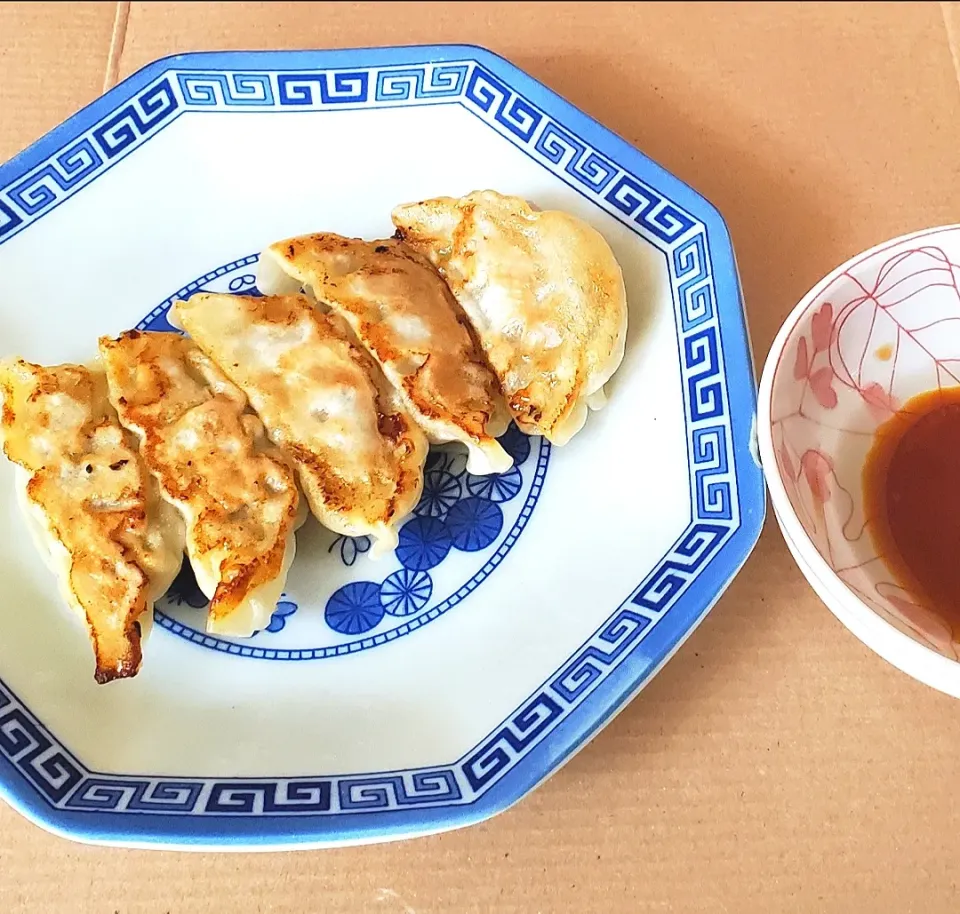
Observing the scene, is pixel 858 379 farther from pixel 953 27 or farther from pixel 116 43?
pixel 116 43

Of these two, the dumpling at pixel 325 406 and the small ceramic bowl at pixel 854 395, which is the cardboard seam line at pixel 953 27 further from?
the dumpling at pixel 325 406

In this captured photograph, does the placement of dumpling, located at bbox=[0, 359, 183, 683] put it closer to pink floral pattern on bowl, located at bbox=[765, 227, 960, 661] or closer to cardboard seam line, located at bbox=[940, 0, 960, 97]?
pink floral pattern on bowl, located at bbox=[765, 227, 960, 661]

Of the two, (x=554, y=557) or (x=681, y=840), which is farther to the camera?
(x=554, y=557)

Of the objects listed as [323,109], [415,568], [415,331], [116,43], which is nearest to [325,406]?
[415,331]

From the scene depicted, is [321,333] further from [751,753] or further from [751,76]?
[751,76]

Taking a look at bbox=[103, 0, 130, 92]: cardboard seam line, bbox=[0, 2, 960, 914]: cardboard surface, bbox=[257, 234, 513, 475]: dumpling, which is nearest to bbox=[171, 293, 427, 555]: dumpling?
bbox=[257, 234, 513, 475]: dumpling

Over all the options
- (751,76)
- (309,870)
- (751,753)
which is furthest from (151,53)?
(751,753)
